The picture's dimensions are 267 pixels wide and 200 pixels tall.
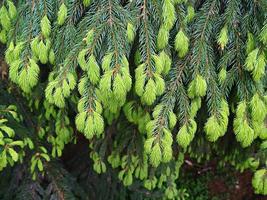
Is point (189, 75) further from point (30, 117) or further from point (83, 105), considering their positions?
point (30, 117)

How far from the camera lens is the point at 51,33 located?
1.69 m

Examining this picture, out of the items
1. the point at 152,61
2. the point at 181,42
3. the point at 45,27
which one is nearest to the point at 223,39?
the point at 181,42

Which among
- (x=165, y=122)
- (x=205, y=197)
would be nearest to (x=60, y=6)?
(x=165, y=122)

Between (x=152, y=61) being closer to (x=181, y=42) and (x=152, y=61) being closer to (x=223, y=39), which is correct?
(x=181, y=42)

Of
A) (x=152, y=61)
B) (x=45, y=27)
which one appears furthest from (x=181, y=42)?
(x=45, y=27)

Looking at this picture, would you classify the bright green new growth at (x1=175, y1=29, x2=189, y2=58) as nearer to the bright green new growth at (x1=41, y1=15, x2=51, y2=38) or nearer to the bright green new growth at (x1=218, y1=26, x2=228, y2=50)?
the bright green new growth at (x1=218, y1=26, x2=228, y2=50)

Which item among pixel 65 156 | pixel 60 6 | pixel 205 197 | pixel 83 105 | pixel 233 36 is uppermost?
pixel 60 6

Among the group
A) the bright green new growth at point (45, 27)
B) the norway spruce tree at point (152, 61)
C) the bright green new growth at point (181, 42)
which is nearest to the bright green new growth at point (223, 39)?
the norway spruce tree at point (152, 61)

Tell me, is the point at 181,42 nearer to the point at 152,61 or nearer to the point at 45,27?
the point at 152,61

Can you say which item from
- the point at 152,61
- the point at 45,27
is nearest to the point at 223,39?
the point at 152,61

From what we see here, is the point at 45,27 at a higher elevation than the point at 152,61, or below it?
higher

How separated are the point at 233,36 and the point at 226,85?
0.75 feet

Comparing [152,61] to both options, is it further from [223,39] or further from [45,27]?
[45,27]

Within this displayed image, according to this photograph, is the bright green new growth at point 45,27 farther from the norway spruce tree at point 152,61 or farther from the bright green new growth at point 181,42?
the bright green new growth at point 181,42
